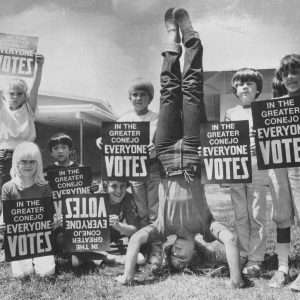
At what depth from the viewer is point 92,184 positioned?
Result: 3.88 m

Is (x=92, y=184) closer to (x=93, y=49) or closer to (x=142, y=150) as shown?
(x=142, y=150)

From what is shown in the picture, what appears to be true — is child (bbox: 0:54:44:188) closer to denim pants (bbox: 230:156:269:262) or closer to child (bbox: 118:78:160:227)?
child (bbox: 118:78:160:227)

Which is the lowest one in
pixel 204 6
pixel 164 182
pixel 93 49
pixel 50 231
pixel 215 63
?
pixel 50 231

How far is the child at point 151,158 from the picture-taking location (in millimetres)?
3705

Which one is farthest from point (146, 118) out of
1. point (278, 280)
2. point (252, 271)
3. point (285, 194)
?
point (278, 280)

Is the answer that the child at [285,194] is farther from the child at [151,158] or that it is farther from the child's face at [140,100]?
the child's face at [140,100]

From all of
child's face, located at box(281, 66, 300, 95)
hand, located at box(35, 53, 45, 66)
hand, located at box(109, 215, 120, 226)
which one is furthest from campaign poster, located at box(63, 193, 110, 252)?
child's face, located at box(281, 66, 300, 95)

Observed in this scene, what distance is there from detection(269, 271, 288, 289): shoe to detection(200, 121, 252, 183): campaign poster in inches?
32.5

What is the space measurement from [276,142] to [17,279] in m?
2.56

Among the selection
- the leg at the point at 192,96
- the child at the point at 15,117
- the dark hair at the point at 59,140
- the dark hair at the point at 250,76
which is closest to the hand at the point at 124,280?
the leg at the point at 192,96

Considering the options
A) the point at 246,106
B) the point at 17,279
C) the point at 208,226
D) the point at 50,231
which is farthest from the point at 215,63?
the point at 17,279

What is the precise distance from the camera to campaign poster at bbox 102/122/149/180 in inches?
143

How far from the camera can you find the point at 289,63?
3.29 metres

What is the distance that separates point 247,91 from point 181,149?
0.80m
